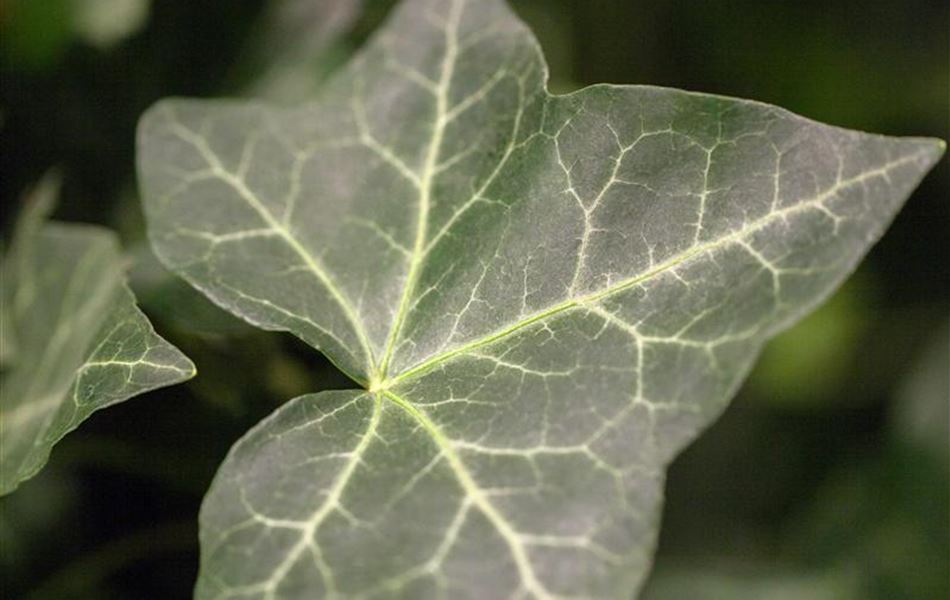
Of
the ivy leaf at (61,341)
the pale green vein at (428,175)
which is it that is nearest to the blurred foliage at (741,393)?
the ivy leaf at (61,341)

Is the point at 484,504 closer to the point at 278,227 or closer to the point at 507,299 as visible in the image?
the point at 507,299

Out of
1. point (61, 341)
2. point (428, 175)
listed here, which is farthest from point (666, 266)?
point (61, 341)

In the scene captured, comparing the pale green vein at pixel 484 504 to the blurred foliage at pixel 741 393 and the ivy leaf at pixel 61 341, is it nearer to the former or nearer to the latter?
the ivy leaf at pixel 61 341

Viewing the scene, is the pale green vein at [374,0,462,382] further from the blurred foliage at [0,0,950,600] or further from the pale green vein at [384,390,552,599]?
the blurred foliage at [0,0,950,600]

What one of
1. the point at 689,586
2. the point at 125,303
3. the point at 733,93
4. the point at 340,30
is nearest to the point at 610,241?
the point at 125,303

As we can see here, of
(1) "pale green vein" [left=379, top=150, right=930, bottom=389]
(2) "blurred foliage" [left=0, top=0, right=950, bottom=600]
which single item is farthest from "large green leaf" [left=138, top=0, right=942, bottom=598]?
(2) "blurred foliage" [left=0, top=0, right=950, bottom=600]

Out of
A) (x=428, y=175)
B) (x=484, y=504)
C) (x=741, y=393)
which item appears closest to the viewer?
(x=484, y=504)
